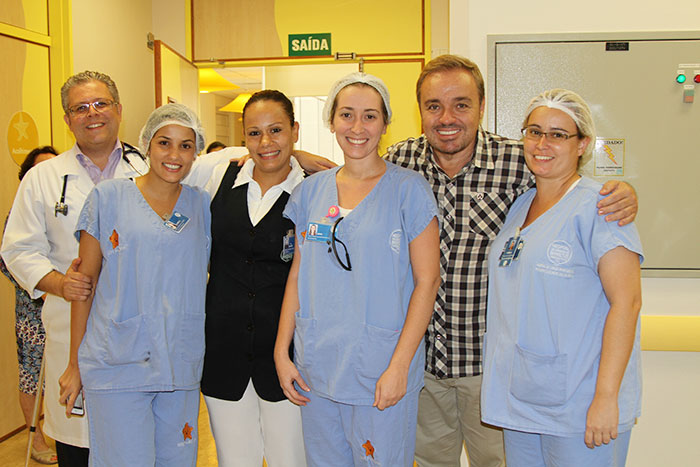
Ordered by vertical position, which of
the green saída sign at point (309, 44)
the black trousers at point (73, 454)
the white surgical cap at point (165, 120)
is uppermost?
the green saída sign at point (309, 44)

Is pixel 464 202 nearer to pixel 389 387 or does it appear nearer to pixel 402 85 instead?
pixel 389 387

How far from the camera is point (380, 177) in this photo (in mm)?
1824

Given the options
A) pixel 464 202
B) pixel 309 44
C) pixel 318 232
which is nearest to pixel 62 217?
pixel 318 232

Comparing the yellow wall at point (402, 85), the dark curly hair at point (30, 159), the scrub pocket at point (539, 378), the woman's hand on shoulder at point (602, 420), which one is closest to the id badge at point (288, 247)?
the scrub pocket at point (539, 378)

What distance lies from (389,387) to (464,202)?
0.73m

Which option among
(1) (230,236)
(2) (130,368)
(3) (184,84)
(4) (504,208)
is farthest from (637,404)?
(3) (184,84)

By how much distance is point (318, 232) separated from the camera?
176 cm

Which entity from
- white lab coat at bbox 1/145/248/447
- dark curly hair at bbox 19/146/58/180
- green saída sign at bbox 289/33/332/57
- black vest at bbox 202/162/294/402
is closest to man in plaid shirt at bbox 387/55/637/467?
black vest at bbox 202/162/294/402

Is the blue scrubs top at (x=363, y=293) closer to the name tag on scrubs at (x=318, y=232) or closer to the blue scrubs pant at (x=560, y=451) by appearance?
the name tag on scrubs at (x=318, y=232)

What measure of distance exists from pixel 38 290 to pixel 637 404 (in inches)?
83.5

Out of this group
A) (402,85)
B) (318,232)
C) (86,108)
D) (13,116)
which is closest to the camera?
(318,232)

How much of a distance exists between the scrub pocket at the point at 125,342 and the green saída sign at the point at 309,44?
4.32 metres

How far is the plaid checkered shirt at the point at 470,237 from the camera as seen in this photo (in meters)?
2.00

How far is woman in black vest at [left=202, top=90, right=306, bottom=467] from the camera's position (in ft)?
6.48
